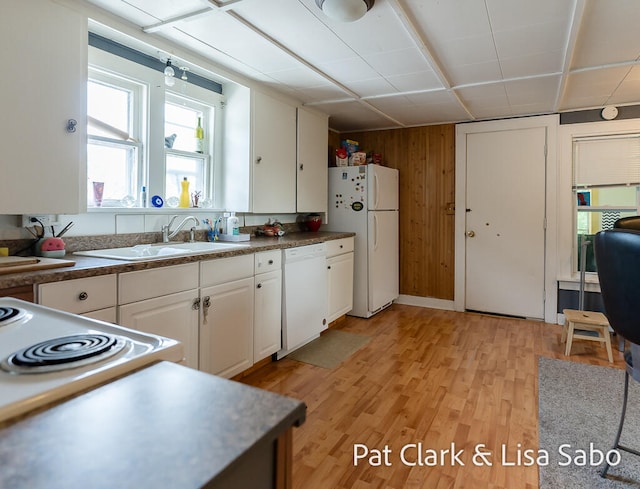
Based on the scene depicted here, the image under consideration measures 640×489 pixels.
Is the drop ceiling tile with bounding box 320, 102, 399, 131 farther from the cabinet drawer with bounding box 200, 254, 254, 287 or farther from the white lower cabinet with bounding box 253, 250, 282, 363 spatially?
the cabinet drawer with bounding box 200, 254, 254, 287

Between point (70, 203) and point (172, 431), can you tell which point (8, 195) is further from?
point (172, 431)

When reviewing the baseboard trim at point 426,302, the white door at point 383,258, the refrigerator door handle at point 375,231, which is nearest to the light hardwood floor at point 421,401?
the white door at point 383,258

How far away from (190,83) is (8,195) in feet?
5.44

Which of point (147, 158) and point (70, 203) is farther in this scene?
point (147, 158)

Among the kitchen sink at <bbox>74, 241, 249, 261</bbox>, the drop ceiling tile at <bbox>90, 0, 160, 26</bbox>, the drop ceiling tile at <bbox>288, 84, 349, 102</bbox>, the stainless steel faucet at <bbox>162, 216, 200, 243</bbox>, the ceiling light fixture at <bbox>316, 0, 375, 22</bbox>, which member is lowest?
the kitchen sink at <bbox>74, 241, 249, 261</bbox>

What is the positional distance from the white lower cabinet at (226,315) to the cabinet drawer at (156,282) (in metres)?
0.10

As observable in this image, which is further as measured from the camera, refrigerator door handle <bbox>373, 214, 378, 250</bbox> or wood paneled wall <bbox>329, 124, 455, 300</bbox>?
wood paneled wall <bbox>329, 124, 455, 300</bbox>

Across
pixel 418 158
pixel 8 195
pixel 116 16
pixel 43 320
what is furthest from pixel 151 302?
pixel 418 158

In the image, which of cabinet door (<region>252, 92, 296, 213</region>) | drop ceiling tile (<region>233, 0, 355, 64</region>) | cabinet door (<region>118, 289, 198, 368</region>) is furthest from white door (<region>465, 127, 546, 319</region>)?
cabinet door (<region>118, 289, 198, 368</region>)

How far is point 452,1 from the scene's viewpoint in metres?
1.99

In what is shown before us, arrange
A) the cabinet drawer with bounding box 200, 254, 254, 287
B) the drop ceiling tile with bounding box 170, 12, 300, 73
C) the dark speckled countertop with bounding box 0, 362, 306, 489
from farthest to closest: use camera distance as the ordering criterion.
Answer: the cabinet drawer with bounding box 200, 254, 254, 287
the drop ceiling tile with bounding box 170, 12, 300, 73
the dark speckled countertop with bounding box 0, 362, 306, 489

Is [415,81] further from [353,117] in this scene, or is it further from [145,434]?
[145,434]

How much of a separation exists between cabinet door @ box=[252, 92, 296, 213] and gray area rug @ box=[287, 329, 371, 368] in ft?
4.07

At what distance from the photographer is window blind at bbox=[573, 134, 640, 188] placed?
12.6ft
